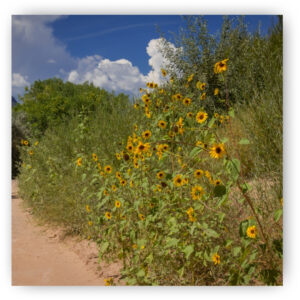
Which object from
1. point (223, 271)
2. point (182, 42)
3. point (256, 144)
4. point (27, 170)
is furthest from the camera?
point (27, 170)

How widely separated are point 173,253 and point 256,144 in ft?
3.50

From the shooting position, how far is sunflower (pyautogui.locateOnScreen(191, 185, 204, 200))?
1.76 meters

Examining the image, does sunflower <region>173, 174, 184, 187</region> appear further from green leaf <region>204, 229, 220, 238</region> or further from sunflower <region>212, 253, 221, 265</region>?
sunflower <region>212, 253, 221, 265</region>

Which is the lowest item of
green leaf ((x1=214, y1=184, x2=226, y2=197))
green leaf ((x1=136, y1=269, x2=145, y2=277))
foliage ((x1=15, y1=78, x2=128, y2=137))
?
green leaf ((x1=136, y1=269, x2=145, y2=277))

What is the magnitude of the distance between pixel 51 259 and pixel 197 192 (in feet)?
4.70

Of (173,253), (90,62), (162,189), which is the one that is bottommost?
(173,253)

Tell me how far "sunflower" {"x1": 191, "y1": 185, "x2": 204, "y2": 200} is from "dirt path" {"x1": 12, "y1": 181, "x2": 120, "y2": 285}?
0.96 meters

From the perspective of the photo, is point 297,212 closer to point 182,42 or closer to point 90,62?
A: point 182,42

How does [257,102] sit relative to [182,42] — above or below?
below

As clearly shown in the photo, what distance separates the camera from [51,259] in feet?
8.34

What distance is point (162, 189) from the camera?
2.21m

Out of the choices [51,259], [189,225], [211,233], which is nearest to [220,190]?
[211,233]

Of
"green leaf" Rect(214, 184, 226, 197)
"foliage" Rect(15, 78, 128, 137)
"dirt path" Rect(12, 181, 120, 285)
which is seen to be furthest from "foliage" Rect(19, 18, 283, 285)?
"foliage" Rect(15, 78, 128, 137)

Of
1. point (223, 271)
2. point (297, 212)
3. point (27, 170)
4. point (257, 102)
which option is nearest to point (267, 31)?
point (257, 102)
